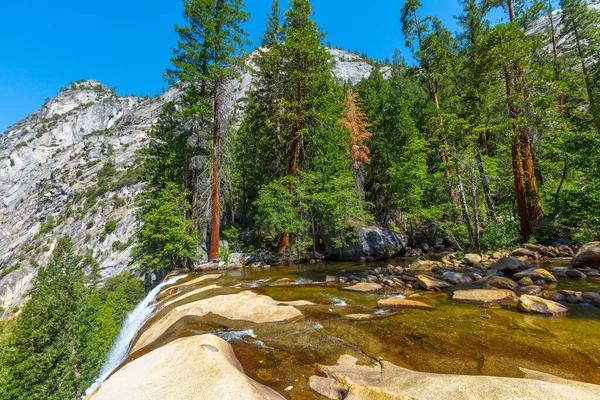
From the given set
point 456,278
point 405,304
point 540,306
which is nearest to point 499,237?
point 456,278

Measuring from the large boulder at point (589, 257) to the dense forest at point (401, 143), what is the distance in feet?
11.0

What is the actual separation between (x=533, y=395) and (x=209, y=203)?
16688 millimetres

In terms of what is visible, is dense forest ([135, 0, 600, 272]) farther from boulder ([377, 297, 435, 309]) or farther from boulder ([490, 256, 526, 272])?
boulder ([377, 297, 435, 309])

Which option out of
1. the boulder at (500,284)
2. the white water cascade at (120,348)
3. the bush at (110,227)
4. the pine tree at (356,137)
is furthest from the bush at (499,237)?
the bush at (110,227)

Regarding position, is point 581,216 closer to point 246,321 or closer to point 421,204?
point 421,204

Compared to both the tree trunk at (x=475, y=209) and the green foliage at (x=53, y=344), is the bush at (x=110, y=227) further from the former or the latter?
the tree trunk at (x=475, y=209)

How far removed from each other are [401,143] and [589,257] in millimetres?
19241

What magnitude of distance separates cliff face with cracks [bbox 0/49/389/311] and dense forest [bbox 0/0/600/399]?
26754 mm

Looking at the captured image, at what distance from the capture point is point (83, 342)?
2783 centimetres

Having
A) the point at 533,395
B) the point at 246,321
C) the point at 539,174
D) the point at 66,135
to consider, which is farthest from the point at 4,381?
the point at 66,135

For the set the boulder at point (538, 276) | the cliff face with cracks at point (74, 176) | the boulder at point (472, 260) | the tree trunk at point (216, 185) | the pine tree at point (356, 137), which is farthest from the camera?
the cliff face with cracks at point (74, 176)

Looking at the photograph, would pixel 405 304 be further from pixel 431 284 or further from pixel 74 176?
pixel 74 176

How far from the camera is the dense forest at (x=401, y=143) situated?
12312 mm

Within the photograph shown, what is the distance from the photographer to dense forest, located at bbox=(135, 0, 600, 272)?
12312 millimetres
